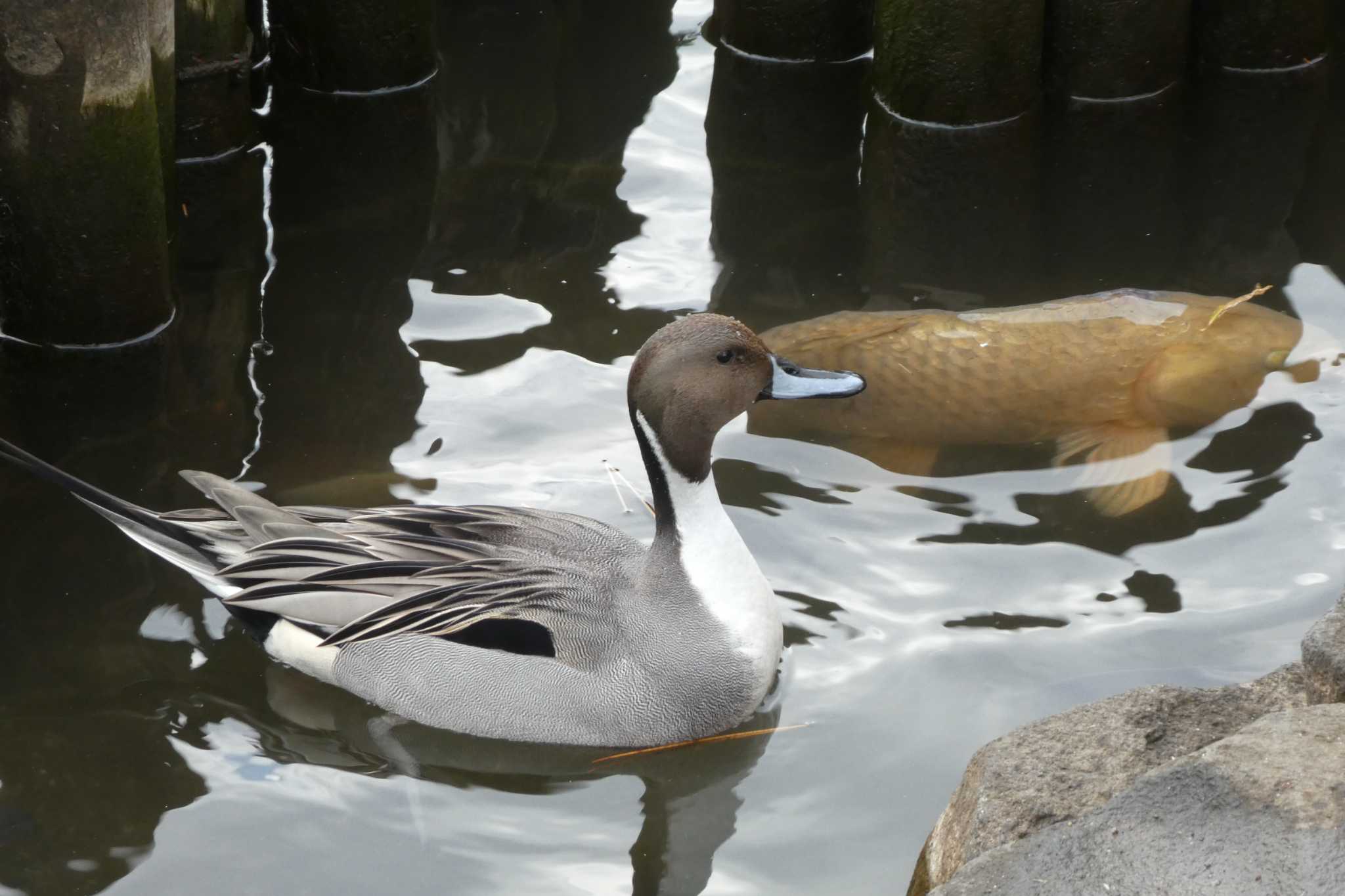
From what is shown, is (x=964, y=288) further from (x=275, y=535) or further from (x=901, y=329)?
(x=275, y=535)

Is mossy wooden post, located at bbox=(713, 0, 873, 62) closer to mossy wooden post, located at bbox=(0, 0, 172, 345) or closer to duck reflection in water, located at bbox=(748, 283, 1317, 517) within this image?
duck reflection in water, located at bbox=(748, 283, 1317, 517)

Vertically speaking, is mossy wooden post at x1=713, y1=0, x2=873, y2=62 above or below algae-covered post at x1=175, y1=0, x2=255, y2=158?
above

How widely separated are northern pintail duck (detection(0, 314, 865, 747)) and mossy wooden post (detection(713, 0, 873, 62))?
464 cm

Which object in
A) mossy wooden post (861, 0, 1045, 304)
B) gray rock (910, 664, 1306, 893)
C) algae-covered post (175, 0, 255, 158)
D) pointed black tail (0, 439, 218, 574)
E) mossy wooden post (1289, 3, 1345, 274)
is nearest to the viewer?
gray rock (910, 664, 1306, 893)

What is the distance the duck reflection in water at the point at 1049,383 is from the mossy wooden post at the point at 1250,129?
34.9 inches

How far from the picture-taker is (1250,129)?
8.02m

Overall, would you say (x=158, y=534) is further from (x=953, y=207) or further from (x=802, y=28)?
(x=802, y=28)

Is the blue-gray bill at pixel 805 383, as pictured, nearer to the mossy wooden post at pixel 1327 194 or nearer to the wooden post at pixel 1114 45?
the mossy wooden post at pixel 1327 194

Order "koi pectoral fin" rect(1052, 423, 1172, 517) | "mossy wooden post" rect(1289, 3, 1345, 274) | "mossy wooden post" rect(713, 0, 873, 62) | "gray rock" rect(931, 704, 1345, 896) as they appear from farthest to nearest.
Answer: "mossy wooden post" rect(713, 0, 873, 62) → "mossy wooden post" rect(1289, 3, 1345, 274) → "koi pectoral fin" rect(1052, 423, 1172, 517) → "gray rock" rect(931, 704, 1345, 896)

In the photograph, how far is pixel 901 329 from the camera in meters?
6.05

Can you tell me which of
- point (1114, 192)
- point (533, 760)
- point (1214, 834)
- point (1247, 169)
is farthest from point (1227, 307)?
point (1214, 834)

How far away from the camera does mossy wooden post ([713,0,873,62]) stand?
8688 millimetres

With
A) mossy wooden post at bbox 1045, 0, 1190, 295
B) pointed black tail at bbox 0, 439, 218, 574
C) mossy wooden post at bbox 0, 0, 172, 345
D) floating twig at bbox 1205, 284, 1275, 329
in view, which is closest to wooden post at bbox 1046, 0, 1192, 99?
mossy wooden post at bbox 1045, 0, 1190, 295

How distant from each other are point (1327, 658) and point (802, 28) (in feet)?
19.6
